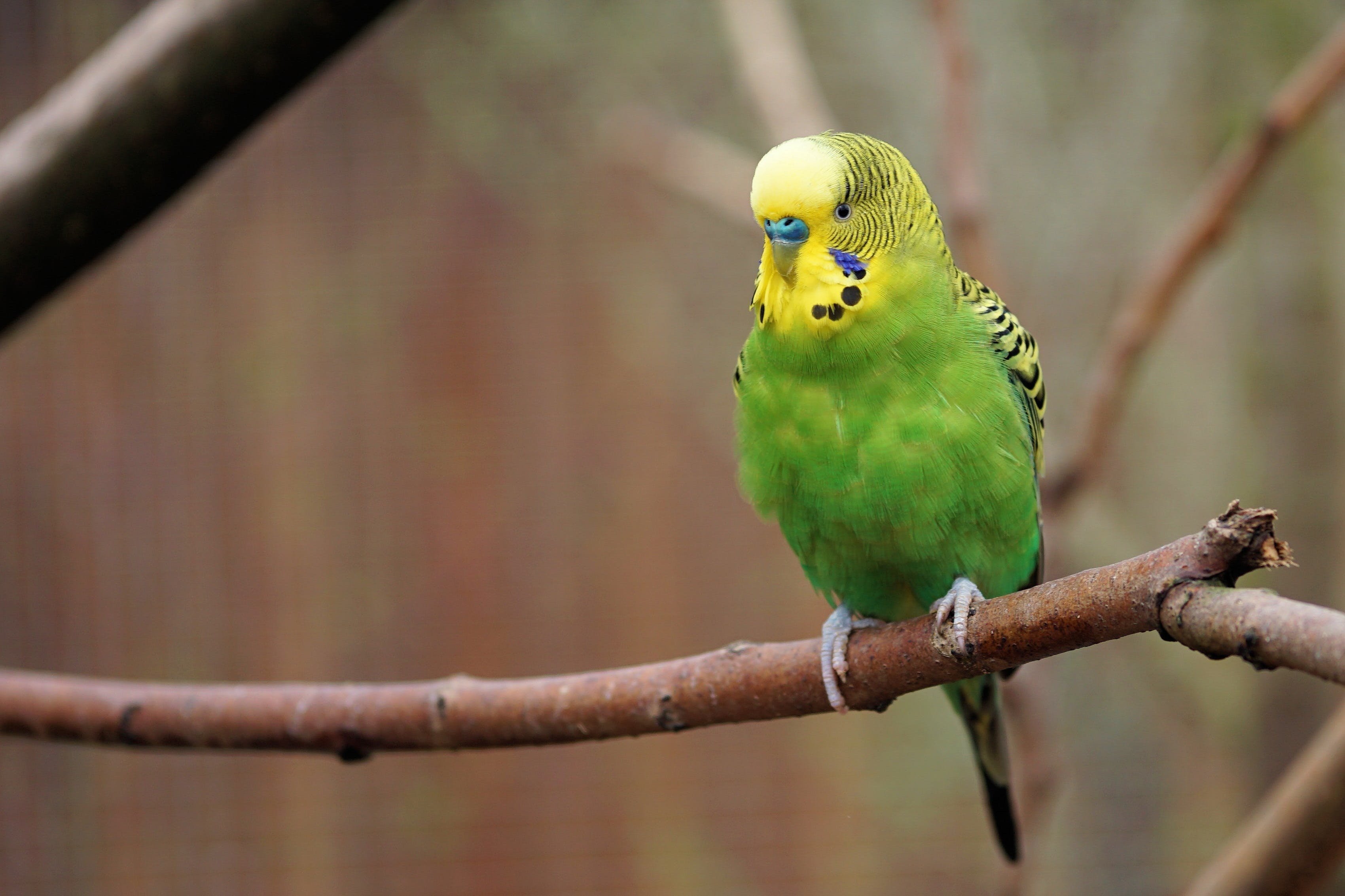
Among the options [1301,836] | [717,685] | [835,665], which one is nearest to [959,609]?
[835,665]

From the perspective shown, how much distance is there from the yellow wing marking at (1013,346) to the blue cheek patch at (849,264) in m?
0.20

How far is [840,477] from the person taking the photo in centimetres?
120

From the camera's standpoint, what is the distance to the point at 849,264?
1.12m

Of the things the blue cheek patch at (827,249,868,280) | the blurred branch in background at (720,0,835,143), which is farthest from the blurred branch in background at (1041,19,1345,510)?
the blue cheek patch at (827,249,868,280)

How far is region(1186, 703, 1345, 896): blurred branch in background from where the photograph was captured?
141 cm

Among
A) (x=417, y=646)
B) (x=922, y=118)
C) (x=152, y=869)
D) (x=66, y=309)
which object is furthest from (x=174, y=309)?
(x=922, y=118)

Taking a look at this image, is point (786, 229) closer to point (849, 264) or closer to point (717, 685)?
point (849, 264)

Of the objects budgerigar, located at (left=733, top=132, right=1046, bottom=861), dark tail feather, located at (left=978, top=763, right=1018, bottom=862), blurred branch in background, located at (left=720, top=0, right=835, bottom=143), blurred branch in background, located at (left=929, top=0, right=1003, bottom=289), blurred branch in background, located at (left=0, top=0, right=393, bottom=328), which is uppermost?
blurred branch in background, located at (left=720, top=0, right=835, bottom=143)

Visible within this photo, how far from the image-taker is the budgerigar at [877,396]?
3.59 ft

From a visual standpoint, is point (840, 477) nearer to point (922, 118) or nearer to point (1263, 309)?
point (922, 118)

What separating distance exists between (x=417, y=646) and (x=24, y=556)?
90cm

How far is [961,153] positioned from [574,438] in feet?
3.81

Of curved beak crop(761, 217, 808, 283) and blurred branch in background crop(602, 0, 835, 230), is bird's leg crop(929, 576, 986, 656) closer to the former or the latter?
curved beak crop(761, 217, 808, 283)

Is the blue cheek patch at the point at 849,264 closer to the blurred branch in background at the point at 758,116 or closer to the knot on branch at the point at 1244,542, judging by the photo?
the knot on branch at the point at 1244,542
